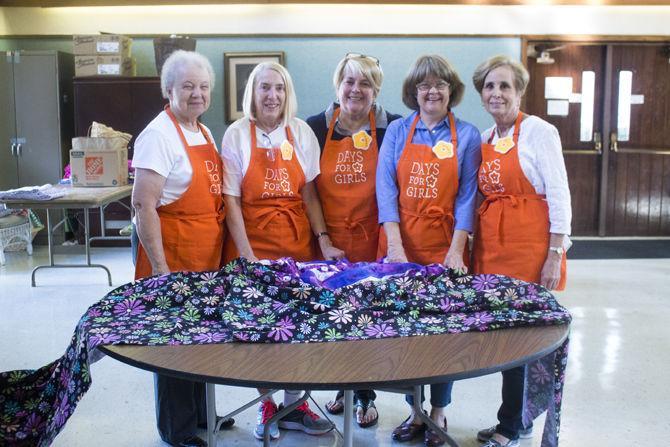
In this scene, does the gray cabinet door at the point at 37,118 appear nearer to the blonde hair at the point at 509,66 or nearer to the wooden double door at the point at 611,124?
the wooden double door at the point at 611,124

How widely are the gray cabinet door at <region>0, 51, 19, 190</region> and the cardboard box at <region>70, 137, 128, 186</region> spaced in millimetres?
2305

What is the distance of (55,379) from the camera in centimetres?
177

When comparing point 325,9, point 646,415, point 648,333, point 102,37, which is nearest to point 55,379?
point 646,415

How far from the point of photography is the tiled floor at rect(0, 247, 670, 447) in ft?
8.84

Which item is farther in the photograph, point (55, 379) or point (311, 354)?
point (55, 379)

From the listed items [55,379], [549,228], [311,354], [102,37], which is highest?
[102,37]

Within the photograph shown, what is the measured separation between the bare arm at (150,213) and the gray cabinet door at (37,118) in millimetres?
5088

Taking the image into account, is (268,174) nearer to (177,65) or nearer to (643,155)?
(177,65)

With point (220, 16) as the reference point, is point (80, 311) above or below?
below

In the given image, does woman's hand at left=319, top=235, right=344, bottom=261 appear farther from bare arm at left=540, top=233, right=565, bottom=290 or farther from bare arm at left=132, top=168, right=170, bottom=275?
bare arm at left=540, top=233, right=565, bottom=290

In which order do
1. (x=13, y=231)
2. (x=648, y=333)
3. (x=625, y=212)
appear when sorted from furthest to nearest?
(x=625, y=212) → (x=13, y=231) → (x=648, y=333)

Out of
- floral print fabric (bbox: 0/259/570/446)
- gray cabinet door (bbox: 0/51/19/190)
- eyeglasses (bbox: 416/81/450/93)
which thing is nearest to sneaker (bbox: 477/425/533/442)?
floral print fabric (bbox: 0/259/570/446)

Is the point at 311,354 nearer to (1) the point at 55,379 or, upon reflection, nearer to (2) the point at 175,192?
(1) the point at 55,379

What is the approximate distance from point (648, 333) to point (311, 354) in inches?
126
